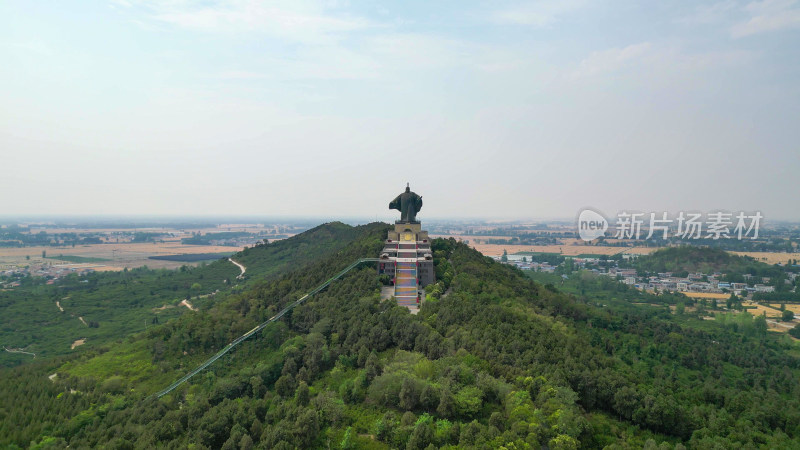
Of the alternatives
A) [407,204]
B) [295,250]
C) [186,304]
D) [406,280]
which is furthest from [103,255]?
[406,280]

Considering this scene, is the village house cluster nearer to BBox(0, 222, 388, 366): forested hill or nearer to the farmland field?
BBox(0, 222, 388, 366): forested hill

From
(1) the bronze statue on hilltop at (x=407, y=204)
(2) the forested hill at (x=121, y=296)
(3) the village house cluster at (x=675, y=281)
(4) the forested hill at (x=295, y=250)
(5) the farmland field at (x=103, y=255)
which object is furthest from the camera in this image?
(5) the farmland field at (x=103, y=255)

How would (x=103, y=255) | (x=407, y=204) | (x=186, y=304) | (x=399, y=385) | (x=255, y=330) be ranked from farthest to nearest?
(x=103, y=255) < (x=186, y=304) < (x=407, y=204) < (x=255, y=330) < (x=399, y=385)

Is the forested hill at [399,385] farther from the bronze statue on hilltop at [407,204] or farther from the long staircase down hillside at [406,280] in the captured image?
the bronze statue on hilltop at [407,204]

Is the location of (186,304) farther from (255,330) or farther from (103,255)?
(103,255)

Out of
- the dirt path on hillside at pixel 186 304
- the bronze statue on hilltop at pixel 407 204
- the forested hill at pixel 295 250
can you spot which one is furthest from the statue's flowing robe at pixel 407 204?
the dirt path on hillside at pixel 186 304

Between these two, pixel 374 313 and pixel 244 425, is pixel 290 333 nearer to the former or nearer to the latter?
pixel 374 313

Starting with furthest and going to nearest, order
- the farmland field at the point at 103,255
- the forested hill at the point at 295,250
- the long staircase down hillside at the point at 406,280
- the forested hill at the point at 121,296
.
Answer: the farmland field at the point at 103,255 → the forested hill at the point at 295,250 → the forested hill at the point at 121,296 → the long staircase down hillside at the point at 406,280

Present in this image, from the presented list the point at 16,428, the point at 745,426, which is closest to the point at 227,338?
the point at 16,428
